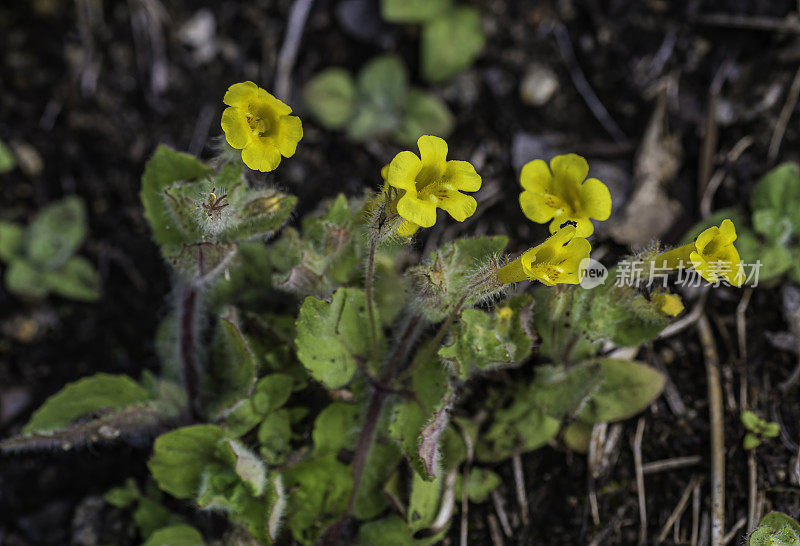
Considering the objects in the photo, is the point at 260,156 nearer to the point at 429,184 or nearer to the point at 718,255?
the point at 429,184

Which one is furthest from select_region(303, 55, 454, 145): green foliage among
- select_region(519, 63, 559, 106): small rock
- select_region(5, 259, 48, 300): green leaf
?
select_region(5, 259, 48, 300): green leaf

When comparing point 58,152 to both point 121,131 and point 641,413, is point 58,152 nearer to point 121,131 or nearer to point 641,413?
point 121,131

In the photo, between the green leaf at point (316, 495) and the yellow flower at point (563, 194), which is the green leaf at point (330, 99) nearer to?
the yellow flower at point (563, 194)

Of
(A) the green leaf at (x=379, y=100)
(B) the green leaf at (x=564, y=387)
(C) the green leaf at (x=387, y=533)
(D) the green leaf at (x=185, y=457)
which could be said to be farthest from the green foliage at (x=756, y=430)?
(A) the green leaf at (x=379, y=100)

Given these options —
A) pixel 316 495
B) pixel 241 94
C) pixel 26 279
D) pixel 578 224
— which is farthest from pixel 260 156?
pixel 26 279

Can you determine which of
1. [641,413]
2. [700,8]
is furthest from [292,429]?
[700,8]
